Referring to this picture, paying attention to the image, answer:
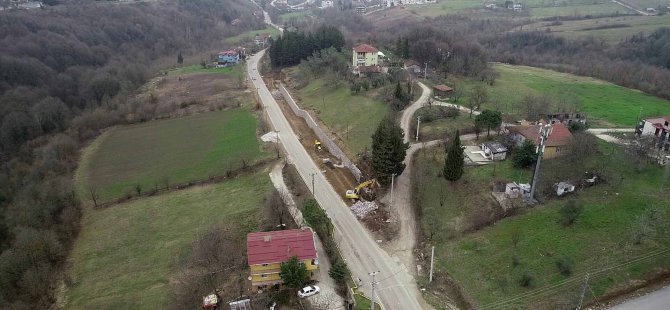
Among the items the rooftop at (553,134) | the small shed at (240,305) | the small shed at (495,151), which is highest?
the rooftop at (553,134)

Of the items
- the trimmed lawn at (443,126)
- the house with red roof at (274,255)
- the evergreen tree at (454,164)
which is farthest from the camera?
the trimmed lawn at (443,126)

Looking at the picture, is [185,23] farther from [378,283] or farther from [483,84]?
[378,283]

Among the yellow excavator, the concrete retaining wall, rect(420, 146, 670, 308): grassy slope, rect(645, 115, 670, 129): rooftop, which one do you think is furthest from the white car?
rect(645, 115, 670, 129): rooftop

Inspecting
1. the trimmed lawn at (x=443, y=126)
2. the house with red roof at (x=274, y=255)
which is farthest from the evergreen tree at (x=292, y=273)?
the trimmed lawn at (x=443, y=126)

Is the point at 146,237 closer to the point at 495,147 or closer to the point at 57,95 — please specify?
the point at 495,147

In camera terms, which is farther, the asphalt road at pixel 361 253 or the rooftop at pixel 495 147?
the rooftop at pixel 495 147

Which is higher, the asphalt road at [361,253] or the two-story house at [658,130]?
the two-story house at [658,130]

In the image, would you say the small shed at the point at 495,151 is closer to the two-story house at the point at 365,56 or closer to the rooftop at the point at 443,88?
the rooftop at the point at 443,88
